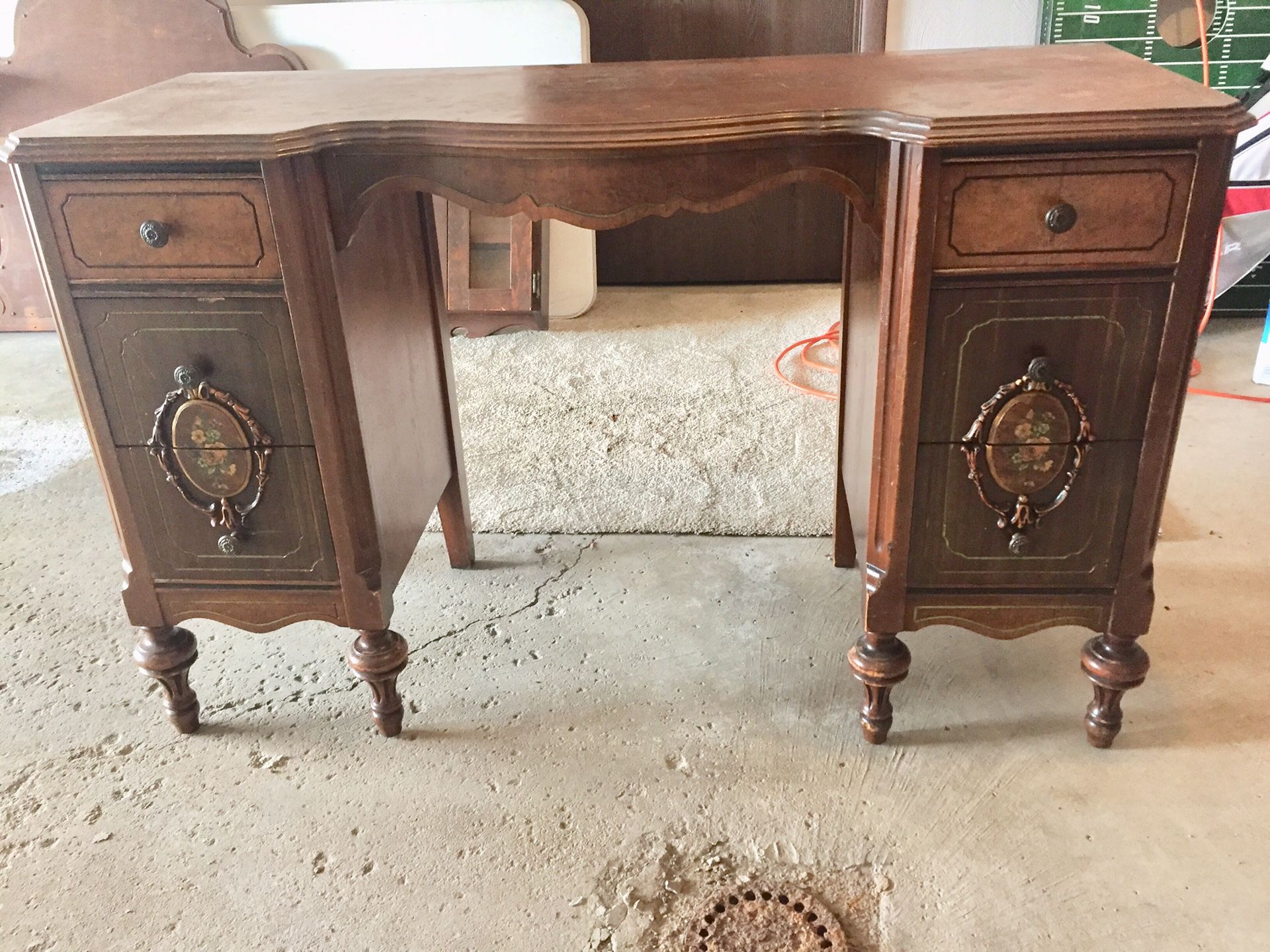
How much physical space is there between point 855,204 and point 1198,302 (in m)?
0.41

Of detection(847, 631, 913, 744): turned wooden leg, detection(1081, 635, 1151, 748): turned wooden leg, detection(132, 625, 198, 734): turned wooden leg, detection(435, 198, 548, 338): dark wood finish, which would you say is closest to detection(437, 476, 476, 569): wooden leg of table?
detection(132, 625, 198, 734): turned wooden leg

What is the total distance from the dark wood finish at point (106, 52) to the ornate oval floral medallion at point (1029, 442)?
245 centimetres

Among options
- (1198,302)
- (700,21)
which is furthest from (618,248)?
(1198,302)

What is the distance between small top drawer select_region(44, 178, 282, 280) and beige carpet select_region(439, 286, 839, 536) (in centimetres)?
95

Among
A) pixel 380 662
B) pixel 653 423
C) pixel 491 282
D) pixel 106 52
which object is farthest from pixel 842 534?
pixel 106 52

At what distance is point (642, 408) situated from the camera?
2.53 metres

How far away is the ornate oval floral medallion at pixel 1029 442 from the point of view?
3.96ft

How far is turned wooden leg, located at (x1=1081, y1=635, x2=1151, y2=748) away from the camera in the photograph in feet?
4.46

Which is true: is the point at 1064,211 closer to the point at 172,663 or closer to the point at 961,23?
the point at 172,663

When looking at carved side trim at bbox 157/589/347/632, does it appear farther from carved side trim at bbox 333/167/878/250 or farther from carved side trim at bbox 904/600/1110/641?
carved side trim at bbox 904/600/1110/641

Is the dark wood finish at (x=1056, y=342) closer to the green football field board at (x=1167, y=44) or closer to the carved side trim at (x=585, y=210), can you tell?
the carved side trim at (x=585, y=210)

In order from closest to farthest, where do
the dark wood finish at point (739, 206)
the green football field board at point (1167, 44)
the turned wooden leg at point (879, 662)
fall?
the turned wooden leg at point (879, 662), the green football field board at point (1167, 44), the dark wood finish at point (739, 206)

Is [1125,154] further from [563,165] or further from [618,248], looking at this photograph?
[618,248]

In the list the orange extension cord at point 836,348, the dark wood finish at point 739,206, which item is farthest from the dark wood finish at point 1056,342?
the dark wood finish at point 739,206
